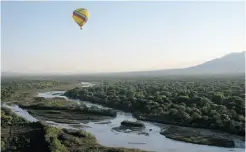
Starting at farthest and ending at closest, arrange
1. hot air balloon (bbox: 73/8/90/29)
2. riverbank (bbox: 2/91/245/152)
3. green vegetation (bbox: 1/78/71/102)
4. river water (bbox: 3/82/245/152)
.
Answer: green vegetation (bbox: 1/78/71/102) < hot air balloon (bbox: 73/8/90/29) < riverbank (bbox: 2/91/245/152) < river water (bbox: 3/82/245/152)

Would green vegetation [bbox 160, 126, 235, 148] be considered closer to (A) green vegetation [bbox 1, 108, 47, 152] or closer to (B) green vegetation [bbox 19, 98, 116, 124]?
(B) green vegetation [bbox 19, 98, 116, 124]

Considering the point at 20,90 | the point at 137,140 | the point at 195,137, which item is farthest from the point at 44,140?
the point at 20,90

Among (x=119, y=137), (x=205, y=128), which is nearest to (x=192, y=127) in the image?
(x=205, y=128)

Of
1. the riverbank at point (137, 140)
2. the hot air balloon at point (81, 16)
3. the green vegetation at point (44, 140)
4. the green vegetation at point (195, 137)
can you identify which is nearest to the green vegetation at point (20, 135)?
the green vegetation at point (44, 140)

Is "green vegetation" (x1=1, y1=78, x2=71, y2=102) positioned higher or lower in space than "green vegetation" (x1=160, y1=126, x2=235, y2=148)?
higher

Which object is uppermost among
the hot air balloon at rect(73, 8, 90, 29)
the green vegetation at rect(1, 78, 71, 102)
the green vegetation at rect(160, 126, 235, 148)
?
the hot air balloon at rect(73, 8, 90, 29)

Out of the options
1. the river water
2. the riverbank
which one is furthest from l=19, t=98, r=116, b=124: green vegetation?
the river water

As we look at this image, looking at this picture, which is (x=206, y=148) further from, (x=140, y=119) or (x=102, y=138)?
(x=140, y=119)

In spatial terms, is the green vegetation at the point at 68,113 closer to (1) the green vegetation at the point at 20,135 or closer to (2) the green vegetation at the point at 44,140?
(1) the green vegetation at the point at 20,135
